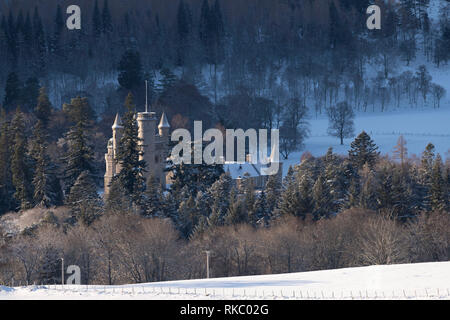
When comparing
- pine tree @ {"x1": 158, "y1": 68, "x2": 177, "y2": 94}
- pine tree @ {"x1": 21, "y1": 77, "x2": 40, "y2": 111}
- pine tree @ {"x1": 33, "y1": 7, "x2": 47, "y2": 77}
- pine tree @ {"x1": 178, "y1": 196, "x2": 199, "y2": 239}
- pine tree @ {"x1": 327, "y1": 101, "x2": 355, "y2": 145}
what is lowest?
pine tree @ {"x1": 178, "y1": 196, "x2": 199, "y2": 239}

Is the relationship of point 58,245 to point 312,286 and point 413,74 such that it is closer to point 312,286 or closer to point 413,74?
point 312,286

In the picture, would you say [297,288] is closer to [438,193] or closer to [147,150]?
[438,193]

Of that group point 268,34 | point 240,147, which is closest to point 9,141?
point 240,147

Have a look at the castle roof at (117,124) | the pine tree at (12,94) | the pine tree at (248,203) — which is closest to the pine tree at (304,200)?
the pine tree at (248,203)

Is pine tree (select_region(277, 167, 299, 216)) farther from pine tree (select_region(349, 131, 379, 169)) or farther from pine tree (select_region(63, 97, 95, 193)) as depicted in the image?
pine tree (select_region(63, 97, 95, 193))

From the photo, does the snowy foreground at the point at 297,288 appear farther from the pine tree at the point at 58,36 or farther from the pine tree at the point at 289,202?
the pine tree at the point at 58,36

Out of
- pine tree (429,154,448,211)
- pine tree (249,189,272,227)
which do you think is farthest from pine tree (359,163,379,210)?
pine tree (249,189,272,227)

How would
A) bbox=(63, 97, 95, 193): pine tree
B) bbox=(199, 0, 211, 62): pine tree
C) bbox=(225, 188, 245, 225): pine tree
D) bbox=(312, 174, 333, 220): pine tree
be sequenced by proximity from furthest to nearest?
bbox=(199, 0, 211, 62): pine tree, bbox=(63, 97, 95, 193): pine tree, bbox=(312, 174, 333, 220): pine tree, bbox=(225, 188, 245, 225): pine tree

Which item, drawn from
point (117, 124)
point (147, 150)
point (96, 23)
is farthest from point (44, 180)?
point (96, 23)
